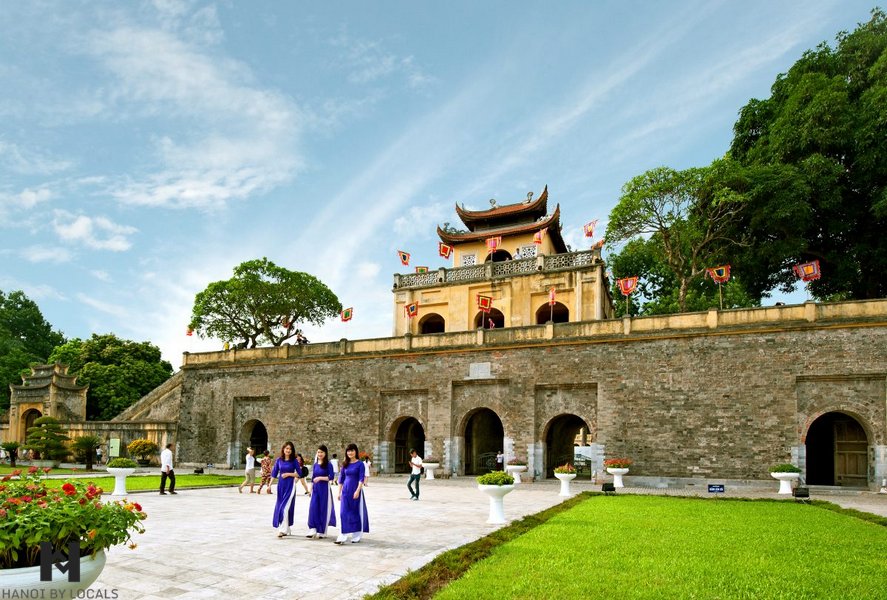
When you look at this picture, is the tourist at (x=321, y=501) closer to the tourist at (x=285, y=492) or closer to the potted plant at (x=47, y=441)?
the tourist at (x=285, y=492)

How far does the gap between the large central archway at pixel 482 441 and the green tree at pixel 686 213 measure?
915 cm

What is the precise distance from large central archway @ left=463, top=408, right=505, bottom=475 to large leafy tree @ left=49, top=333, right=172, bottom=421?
24156 millimetres

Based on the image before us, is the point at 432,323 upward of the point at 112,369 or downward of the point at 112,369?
upward

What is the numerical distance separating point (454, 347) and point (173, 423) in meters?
14.4

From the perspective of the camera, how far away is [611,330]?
2216cm

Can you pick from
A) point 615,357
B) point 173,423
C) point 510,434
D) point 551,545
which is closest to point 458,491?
point 510,434

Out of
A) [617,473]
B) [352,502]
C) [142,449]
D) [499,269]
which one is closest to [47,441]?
[142,449]

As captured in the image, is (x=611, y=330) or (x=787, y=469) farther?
(x=611, y=330)

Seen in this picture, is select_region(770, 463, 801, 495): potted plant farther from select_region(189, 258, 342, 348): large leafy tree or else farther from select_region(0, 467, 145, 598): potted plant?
select_region(189, 258, 342, 348): large leafy tree

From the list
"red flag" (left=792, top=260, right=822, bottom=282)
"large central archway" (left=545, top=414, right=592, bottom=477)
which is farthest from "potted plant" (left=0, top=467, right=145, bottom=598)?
"red flag" (left=792, top=260, right=822, bottom=282)

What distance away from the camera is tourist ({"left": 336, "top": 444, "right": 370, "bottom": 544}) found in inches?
336

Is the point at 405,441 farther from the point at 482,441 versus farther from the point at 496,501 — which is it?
the point at 496,501

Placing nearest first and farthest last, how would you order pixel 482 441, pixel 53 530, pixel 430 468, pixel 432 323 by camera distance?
pixel 53 530
pixel 430 468
pixel 482 441
pixel 432 323

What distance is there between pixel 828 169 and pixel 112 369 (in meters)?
39.0
